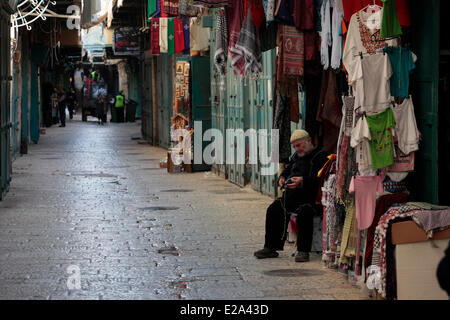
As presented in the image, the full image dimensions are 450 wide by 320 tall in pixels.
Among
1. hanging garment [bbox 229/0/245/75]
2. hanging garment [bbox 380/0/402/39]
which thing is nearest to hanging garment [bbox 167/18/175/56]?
hanging garment [bbox 229/0/245/75]

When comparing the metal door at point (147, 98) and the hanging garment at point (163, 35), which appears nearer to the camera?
the hanging garment at point (163, 35)

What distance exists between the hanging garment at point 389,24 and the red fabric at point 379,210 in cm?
135

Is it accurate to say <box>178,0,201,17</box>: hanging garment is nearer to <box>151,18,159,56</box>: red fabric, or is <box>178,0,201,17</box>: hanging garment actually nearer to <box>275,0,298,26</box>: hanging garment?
<box>275,0,298,26</box>: hanging garment

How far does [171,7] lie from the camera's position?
1511 cm

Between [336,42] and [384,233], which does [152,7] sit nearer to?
[336,42]

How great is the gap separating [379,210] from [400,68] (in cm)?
122

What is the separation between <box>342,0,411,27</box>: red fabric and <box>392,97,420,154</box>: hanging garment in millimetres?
704

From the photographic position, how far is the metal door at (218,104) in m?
16.7

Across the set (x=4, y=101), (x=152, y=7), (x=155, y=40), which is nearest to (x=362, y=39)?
(x=4, y=101)

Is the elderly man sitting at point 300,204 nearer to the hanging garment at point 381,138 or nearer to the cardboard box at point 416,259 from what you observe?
the hanging garment at point 381,138

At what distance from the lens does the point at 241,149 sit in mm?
15336

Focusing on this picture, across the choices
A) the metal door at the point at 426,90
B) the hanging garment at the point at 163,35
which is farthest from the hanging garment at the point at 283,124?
the hanging garment at the point at 163,35

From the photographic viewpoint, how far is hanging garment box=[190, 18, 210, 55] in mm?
17545
